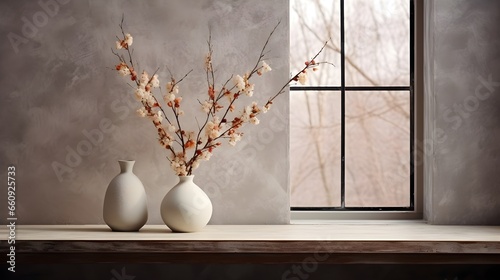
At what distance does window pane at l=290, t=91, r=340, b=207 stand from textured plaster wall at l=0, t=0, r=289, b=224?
21cm

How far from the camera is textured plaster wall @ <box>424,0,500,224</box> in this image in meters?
3.01

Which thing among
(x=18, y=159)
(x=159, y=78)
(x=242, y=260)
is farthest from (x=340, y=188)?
(x=18, y=159)

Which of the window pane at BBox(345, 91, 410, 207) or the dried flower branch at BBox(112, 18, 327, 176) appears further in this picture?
the window pane at BBox(345, 91, 410, 207)

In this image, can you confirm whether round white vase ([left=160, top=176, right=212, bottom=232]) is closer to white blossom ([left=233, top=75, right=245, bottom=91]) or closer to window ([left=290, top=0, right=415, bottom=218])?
white blossom ([left=233, top=75, right=245, bottom=91])

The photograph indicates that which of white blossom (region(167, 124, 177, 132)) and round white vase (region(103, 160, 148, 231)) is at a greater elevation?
white blossom (region(167, 124, 177, 132))

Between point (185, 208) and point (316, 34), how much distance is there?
1.17m

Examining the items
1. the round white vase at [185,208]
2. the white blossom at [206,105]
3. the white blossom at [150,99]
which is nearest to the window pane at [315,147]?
the white blossom at [206,105]

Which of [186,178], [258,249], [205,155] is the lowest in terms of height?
[258,249]

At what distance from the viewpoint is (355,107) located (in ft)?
10.5

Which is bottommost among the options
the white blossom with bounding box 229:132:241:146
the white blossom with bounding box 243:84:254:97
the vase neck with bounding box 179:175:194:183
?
the vase neck with bounding box 179:175:194:183

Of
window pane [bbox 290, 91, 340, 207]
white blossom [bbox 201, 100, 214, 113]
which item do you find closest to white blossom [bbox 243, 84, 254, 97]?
white blossom [bbox 201, 100, 214, 113]

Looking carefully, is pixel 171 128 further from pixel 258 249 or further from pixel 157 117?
pixel 258 249

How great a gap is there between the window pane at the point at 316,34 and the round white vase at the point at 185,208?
2.87 ft

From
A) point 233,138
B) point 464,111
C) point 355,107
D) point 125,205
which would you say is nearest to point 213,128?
point 233,138
